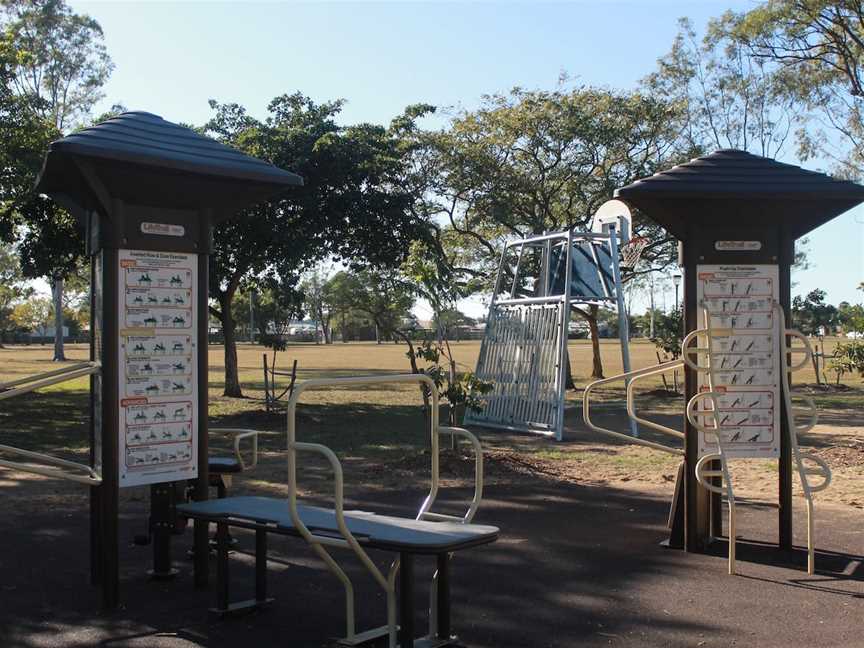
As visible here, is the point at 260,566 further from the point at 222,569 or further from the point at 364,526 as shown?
the point at 364,526

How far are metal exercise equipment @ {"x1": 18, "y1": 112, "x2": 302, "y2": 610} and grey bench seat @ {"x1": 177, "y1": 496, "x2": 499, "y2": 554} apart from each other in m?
0.45

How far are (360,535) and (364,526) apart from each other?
0.20 metres

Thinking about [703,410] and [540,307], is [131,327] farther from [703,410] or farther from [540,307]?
[540,307]

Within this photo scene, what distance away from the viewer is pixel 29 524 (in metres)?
7.42

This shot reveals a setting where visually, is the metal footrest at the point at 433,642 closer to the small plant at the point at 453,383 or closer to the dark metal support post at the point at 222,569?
the dark metal support post at the point at 222,569

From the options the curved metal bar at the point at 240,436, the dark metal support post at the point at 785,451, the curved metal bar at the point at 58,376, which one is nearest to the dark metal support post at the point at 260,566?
the curved metal bar at the point at 240,436

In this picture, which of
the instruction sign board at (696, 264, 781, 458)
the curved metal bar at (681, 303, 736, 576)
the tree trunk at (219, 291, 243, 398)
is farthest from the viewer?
the tree trunk at (219, 291, 243, 398)

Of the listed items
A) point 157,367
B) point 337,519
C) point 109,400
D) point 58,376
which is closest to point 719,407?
point 337,519

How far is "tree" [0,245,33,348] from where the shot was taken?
175 ft

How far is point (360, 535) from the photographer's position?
426 centimetres

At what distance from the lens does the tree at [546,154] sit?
22.4 meters

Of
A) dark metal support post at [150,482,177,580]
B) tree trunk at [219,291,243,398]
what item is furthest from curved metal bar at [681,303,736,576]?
tree trunk at [219,291,243,398]

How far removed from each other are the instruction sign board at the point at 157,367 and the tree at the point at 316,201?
11.2m

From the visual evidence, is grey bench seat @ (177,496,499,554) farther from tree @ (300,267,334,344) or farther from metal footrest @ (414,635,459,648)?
tree @ (300,267,334,344)
